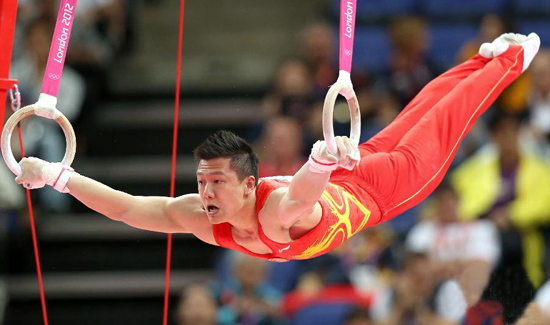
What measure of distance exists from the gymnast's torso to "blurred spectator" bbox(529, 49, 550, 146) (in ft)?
8.67

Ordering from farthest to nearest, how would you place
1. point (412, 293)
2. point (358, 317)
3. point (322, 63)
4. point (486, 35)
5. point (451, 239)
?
point (322, 63) < point (486, 35) < point (451, 239) < point (412, 293) < point (358, 317)

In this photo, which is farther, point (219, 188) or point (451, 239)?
point (451, 239)

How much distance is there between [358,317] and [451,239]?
95cm

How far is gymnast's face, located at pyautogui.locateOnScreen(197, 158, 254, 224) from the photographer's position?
3641 millimetres

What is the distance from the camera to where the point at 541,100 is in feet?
21.6

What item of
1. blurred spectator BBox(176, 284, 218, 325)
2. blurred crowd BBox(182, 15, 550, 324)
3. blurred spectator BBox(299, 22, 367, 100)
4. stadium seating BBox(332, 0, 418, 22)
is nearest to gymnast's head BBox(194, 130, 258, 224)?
blurred crowd BBox(182, 15, 550, 324)

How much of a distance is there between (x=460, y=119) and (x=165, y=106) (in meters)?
3.69

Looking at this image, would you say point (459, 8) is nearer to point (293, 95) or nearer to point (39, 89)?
point (293, 95)

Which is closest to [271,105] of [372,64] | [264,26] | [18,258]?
[372,64]

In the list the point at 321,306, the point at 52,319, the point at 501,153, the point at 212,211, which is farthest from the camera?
the point at 52,319

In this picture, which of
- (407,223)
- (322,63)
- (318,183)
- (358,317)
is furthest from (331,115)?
(322,63)

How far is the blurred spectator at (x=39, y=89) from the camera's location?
22.1 feet

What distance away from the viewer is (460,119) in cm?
440

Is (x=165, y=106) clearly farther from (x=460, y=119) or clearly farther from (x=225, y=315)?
(x=460, y=119)
